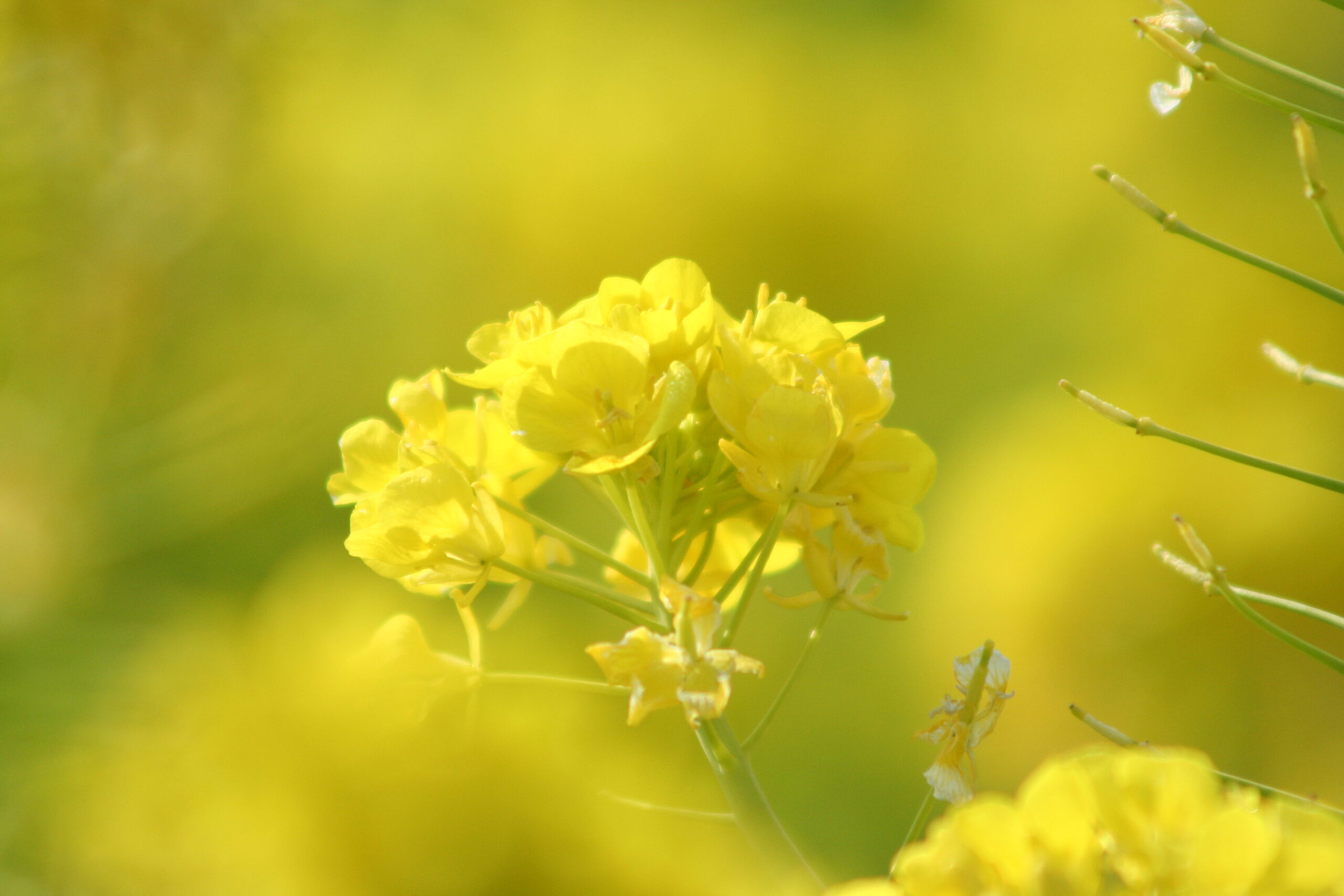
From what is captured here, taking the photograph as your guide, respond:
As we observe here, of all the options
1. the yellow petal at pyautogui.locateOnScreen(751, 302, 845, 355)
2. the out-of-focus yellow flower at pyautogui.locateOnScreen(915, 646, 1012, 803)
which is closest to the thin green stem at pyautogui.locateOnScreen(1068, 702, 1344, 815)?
the out-of-focus yellow flower at pyautogui.locateOnScreen(915, 646, 1012, 803)

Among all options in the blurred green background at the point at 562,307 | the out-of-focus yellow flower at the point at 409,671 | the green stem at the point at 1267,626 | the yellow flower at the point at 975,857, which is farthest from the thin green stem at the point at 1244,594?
the blurred green background at the point at 562,307

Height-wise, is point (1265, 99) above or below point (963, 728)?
above

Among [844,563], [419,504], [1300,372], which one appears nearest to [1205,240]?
[1300,372]

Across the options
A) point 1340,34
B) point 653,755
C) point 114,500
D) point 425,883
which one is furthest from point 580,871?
point 1340,34

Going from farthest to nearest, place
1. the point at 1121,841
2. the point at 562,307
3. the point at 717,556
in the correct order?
the point at 562,307, the point at 717,556, the point at 1121,841

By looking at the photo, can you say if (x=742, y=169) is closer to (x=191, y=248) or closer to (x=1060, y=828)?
(x=191, y=248)

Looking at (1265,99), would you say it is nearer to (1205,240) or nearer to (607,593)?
(1205,240)

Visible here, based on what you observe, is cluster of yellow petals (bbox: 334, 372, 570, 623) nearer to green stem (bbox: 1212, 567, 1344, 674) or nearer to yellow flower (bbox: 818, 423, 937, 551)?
yellow flower (bbox: 818, 423, 937, 551)
